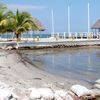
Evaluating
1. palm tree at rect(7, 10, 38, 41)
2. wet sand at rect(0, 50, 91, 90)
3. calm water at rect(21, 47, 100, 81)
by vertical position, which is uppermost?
palm tree at rect(7, 10, 38, 41)

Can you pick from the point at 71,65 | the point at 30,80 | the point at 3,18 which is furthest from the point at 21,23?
the point at 30,80

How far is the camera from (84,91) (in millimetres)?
9602

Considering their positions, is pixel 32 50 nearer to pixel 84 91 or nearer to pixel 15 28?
pixel 15 28

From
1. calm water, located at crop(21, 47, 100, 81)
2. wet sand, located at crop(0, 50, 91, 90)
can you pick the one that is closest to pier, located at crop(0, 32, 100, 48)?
calm water, located at crop(21, 47, 100, 81)

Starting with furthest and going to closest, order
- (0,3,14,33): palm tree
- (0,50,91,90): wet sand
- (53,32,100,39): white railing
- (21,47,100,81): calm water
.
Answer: (53,32,100,39): white railing → (0,3,14,33): palm tree → (21,47,100,81): calm water → (0,50,91,90): wet sand

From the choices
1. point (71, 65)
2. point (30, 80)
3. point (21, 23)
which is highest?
point (21, 23)

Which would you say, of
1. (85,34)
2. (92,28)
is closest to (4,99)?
(85,34)

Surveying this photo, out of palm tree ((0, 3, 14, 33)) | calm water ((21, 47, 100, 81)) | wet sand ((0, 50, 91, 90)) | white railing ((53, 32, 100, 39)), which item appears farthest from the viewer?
white railing ((53, 32, 100, 39))

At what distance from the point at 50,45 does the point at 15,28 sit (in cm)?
458

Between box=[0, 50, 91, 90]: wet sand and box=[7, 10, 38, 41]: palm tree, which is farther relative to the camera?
box=[7, 10, 38, 41]: palm tree

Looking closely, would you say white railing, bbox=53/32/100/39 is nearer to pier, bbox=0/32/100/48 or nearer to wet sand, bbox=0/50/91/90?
pier, bbox=0/32/100/48

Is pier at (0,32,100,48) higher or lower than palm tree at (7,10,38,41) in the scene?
lower

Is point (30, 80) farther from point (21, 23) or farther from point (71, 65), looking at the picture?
point (21, 23)

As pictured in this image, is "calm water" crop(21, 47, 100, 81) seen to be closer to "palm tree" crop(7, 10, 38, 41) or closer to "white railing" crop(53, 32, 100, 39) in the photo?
"palm tree" crop(7, 10, 38, 41)
